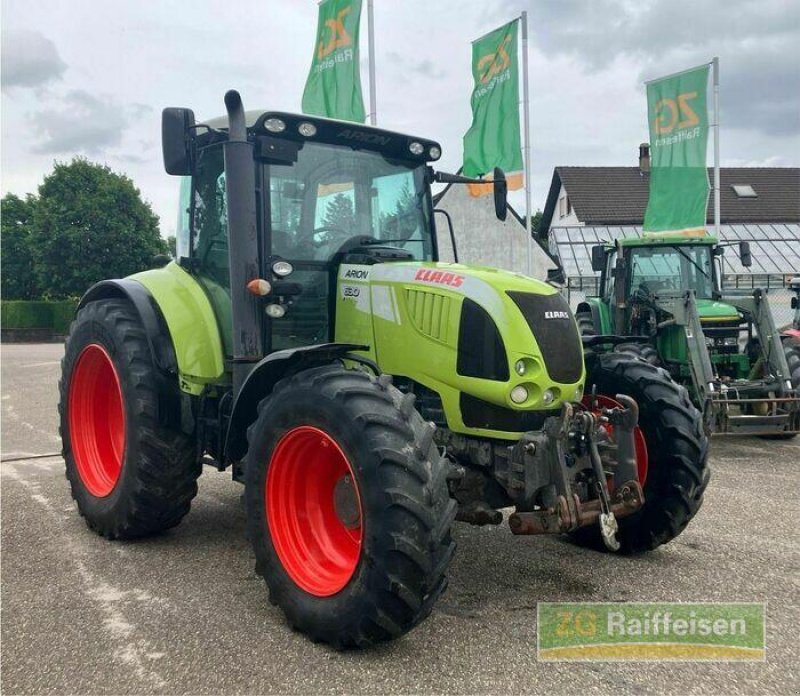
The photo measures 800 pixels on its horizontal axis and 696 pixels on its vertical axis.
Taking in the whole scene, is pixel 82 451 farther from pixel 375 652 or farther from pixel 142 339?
pixel 375 652

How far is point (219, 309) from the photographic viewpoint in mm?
4484

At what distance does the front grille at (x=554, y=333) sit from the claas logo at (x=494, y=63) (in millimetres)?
11904

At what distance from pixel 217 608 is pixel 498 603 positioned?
1.33m

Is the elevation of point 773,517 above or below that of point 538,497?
below

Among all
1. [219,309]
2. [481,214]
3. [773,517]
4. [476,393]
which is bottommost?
[773,517]

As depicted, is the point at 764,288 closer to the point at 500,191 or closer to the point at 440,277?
the point at 500,191

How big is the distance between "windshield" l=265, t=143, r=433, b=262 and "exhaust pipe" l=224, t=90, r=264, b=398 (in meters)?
0.23

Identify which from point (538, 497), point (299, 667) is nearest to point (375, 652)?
point (299, 667)

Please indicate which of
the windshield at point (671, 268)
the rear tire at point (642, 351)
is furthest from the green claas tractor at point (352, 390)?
the windshield at point (671, 268)

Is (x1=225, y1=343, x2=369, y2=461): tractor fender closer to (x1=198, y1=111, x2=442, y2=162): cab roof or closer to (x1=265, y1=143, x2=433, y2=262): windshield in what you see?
(x1=265, y1=143, x2=433, y2=262): windshield

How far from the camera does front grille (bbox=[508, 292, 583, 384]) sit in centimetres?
362

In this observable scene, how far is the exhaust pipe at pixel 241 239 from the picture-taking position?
149 inches

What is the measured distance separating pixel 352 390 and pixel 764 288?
7.95 meters

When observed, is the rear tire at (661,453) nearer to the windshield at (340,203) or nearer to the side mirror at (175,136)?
the windshield at (340,203)
